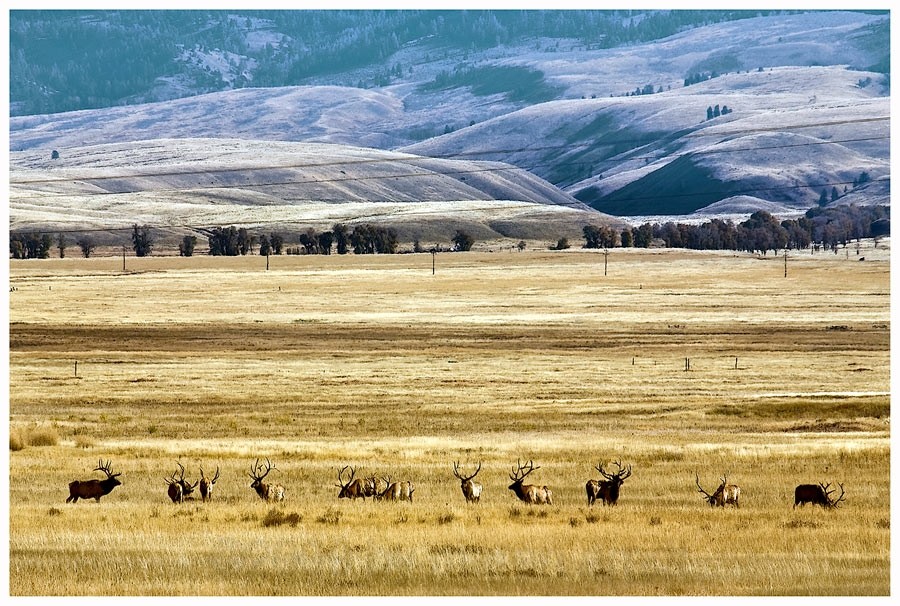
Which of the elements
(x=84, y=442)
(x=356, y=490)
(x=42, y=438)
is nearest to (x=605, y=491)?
(x=356, y=490)

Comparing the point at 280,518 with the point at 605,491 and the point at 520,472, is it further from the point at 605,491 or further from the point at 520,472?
the point at 520,472

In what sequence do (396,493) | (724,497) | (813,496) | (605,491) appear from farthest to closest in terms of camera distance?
(396,493)
(605,491)
(724,497)
(813,496)

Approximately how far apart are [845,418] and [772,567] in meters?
34.6

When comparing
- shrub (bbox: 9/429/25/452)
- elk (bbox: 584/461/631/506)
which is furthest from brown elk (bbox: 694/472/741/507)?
shrub (bbox: 9/429/25/452)

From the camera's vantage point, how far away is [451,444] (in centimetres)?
4022

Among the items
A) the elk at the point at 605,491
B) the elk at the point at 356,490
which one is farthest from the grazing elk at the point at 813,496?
the elk at the point at 356,490

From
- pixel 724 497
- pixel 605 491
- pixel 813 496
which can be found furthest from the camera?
pixel 605 491

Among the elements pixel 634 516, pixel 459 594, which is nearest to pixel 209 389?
pixel 634 516

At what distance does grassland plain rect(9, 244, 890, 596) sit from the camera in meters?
19.0

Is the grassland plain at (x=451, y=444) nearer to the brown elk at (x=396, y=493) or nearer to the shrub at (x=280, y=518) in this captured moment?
the shrub at (x=280, y=518)

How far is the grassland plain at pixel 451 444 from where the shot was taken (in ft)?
62.4

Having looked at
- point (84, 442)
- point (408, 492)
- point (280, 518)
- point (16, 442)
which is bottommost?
point (84, 442)
